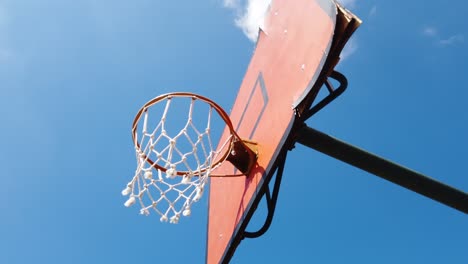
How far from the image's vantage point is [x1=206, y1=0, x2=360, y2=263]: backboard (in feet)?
9.45

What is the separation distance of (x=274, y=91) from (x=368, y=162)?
84cm

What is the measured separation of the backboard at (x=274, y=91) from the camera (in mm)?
2881

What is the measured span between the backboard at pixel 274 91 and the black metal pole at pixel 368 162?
154mm

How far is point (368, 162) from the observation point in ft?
10.4

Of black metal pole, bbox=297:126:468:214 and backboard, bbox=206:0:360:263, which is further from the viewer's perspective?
black metal pole, bbox=297:126:468:214

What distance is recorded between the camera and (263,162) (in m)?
3.41

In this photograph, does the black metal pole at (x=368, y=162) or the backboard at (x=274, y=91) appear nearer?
the backboard at (x=274, y=91)

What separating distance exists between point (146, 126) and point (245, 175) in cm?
78

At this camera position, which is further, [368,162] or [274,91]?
[274,91]

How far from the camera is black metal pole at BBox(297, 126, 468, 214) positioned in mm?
3150

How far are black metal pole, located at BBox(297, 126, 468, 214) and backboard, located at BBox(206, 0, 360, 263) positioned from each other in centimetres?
15

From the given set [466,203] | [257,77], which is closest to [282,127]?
[257,77]

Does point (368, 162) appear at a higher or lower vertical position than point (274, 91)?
lower

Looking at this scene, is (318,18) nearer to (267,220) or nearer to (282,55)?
(282,55)
